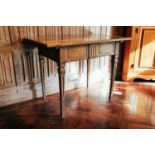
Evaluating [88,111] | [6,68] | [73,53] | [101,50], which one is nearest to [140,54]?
[101,50]

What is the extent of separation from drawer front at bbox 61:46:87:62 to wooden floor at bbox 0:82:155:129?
616mm

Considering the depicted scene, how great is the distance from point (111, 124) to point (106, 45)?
80 centimetres

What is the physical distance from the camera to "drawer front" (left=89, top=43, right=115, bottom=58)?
1780 millimetres

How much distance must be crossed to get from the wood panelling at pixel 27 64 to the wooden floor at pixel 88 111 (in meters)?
0.13

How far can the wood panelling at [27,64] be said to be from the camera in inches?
73.4

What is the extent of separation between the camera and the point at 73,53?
5.36ft

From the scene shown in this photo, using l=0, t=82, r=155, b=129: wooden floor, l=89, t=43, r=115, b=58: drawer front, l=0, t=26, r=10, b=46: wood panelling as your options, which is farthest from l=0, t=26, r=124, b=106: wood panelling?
l=89, t=43, r=115, b=58: drawer front

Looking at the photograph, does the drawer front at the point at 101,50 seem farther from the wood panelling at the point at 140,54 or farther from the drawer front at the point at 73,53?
the wood panelling at the point at 140,54

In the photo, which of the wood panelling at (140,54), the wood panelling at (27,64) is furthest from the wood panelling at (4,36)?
the wood panelling at (140,54)

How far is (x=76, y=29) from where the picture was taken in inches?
87.9

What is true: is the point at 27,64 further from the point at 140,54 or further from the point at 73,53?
the point at 140,54

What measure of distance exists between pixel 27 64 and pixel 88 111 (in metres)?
0.86

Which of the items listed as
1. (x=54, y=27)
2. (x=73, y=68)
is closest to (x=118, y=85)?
Answer: (x=73, y=68)
